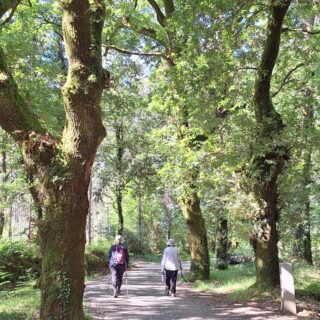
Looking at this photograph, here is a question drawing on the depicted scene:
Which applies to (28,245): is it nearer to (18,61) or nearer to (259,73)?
(18,61)

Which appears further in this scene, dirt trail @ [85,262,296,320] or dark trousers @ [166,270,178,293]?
dark trousers @ [166,270,178,293]

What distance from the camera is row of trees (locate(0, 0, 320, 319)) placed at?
7395mm

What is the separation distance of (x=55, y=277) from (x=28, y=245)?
10099 mm

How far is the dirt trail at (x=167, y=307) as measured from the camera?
10.3 metres

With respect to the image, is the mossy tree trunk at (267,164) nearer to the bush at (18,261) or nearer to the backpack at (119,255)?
the backpack at (119,255)

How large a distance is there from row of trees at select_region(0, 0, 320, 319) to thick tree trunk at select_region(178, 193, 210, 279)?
0.14 feet

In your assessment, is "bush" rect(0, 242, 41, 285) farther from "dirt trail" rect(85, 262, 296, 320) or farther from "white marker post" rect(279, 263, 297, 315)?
"white marker post" rect(279, 263, 297, 315)

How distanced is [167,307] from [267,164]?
4.96 meters

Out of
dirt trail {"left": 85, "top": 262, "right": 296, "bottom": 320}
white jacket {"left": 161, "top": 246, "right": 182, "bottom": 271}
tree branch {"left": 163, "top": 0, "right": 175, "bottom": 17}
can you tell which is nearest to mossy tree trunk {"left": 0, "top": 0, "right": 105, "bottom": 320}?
dirt trail {"left": 85, "top": 262, "right": 296, "bottom": 320}

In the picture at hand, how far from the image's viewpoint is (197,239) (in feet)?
58.7

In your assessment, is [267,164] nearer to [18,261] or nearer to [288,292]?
[288,292]

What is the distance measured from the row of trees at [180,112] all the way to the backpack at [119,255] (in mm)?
3080

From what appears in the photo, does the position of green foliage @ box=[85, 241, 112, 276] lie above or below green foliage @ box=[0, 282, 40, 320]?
above

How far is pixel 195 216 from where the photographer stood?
17.8 m
